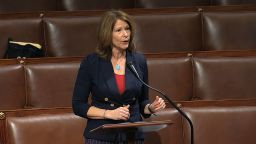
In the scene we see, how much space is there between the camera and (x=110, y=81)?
1.82 ft

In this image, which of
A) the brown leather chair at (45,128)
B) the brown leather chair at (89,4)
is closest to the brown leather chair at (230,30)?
the brown leather chair at (89,4)

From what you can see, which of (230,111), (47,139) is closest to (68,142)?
(47,139)

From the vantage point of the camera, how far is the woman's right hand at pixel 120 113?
20.3 inches

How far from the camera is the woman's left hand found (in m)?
0.53

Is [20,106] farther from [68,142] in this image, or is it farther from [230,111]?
[230,111]

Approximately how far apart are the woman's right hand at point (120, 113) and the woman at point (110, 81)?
0.6 inches

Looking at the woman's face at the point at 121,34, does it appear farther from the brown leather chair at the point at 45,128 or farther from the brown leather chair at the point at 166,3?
the brown leather chair at the point at 166,3

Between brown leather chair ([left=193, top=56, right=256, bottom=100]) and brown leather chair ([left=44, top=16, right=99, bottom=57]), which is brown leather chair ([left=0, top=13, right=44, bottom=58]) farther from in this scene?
brown leather chair ([left=193, top=56, right=256, bottom=100])

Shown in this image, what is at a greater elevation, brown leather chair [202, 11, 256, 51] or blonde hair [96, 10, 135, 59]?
blonde hair [96, 10, 135, 59]

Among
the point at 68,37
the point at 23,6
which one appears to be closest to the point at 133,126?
the point at 68,37

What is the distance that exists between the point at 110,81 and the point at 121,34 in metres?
0.04

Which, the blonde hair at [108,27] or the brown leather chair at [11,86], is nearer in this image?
the blonde hair at [108,27]

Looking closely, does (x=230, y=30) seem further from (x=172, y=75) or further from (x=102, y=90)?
(x=102, y=90)

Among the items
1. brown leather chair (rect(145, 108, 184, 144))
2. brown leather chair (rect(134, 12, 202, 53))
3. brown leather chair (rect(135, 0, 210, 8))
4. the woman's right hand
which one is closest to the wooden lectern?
the woman's right hand
